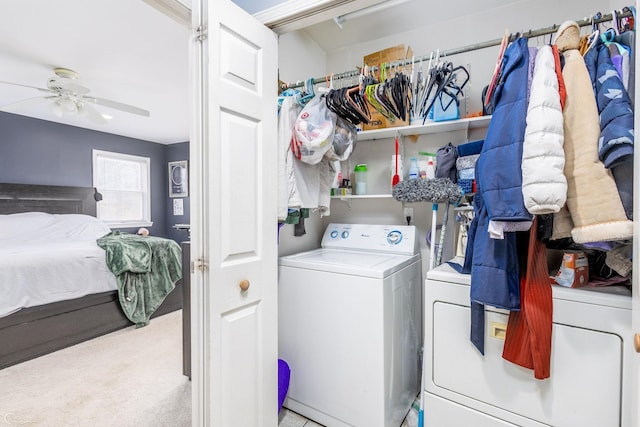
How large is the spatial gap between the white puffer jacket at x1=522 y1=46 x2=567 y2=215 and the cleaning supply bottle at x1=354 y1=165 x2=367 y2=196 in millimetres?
1311

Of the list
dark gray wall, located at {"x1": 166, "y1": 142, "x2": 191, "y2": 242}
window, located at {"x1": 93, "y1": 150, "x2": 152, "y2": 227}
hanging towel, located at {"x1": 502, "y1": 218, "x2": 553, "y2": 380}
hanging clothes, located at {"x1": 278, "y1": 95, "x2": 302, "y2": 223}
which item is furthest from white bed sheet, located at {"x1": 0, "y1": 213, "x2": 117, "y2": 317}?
hanging towel, located at {"x1": 502, "y1": 218, "x2": 553, "y2": 380}

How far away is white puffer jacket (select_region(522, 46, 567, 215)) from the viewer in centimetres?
92

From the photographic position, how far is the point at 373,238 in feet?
6.91

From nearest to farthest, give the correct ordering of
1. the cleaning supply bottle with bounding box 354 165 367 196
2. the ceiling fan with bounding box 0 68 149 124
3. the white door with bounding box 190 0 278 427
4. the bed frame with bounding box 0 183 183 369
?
the white door with bounding box 190 0 278 427 < the cleaning supply bottle with bounding box 354 165 367 196 < the bed frame with bounding box 0 183 183 369 < the ceiling fan with bounding box 0 68 149 124

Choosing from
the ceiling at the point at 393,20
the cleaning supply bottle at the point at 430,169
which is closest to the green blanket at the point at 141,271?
the ceiling at the point at 393,20

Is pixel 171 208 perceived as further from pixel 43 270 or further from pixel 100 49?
pixel 100 49

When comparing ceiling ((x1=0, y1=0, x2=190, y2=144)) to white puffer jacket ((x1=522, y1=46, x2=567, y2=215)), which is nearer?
white puffer jacket ((x1=522, y1=46, x2=567, y2=215))

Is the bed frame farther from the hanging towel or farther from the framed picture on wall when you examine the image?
the hanging towel

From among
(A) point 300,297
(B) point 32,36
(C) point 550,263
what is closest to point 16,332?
(B) point 32,36

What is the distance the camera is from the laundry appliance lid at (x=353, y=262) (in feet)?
5.13

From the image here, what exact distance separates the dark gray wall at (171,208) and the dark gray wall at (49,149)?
0.50m

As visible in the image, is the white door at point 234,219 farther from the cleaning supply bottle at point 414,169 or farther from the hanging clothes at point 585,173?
the hanging clothes at point 585,173

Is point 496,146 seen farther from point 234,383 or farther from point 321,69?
point 321,69

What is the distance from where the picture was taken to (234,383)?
1.28 metres
